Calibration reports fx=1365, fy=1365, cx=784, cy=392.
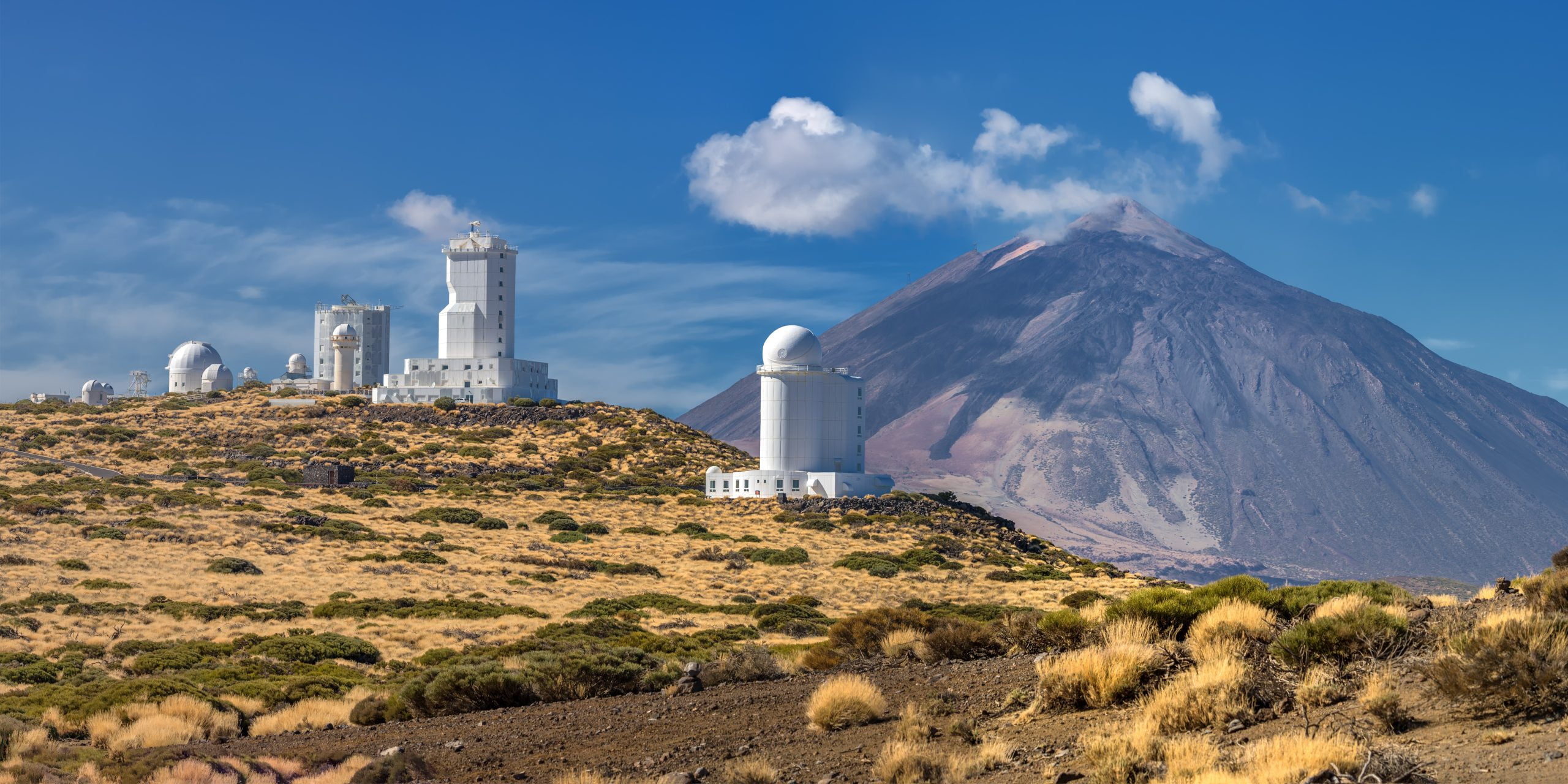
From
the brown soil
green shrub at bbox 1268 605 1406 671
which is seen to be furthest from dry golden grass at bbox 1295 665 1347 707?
green shrub at bbox 1268 605 1406 671

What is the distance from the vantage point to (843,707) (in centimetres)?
1265

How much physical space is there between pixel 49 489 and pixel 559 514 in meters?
19.3

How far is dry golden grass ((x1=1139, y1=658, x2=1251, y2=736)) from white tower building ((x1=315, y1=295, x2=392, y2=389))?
98528mm

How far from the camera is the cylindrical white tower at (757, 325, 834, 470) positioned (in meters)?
67.8

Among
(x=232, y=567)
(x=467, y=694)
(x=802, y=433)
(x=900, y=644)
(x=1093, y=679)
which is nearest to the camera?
(x=1093, y=679)

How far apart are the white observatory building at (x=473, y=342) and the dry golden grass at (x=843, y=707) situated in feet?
250

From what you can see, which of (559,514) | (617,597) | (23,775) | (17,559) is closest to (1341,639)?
(23,775)

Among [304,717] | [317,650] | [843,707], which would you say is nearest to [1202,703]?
[843,707]

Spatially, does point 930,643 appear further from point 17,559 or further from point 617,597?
point 17,559

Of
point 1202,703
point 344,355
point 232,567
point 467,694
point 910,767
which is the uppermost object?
point 344,355

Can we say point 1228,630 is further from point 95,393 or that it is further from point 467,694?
point 95,393

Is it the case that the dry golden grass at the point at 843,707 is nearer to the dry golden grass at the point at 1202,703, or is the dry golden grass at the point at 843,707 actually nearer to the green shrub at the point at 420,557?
the dry golden grass at the point at 1202,703

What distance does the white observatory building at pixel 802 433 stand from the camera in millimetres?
66438

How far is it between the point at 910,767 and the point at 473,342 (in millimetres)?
80974
